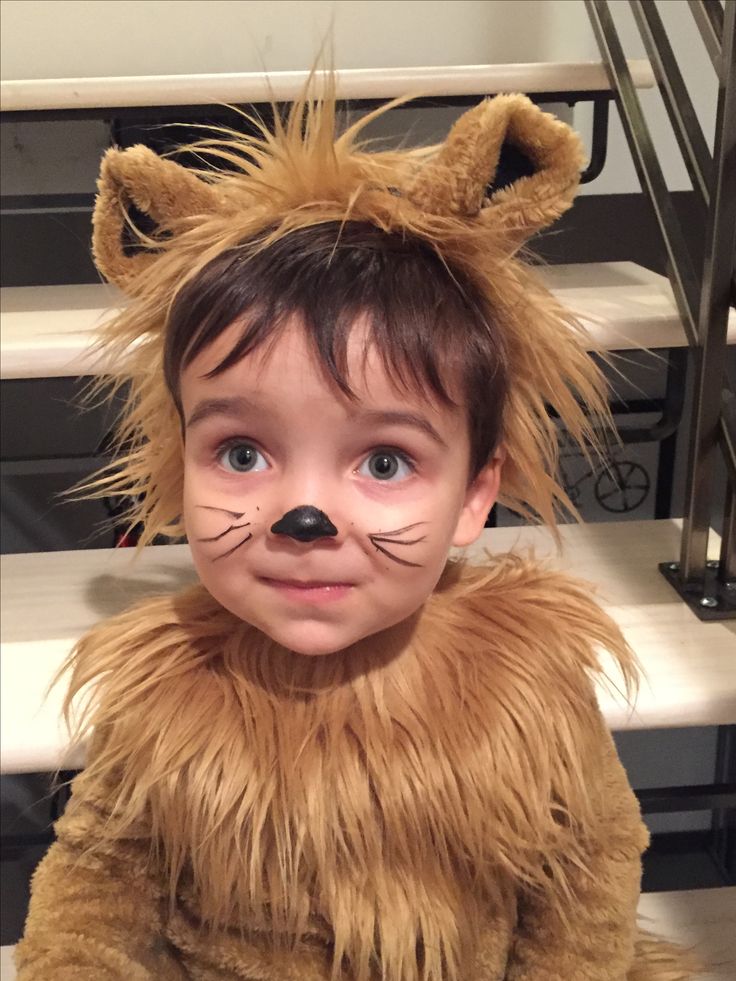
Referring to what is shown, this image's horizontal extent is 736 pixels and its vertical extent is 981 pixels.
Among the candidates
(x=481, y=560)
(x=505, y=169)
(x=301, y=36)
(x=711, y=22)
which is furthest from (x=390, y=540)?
(x=301, y=36)

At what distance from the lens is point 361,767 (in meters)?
0.56

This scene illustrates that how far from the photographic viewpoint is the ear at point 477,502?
583 mm

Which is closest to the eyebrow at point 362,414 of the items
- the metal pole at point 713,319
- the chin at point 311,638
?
the chin at point 311,638

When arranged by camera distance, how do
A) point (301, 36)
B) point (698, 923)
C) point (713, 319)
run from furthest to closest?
point (301, 36)
point (698, 923)
point (713, 319)

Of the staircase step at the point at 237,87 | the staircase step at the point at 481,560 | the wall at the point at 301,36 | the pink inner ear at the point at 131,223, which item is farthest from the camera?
the wall at the point at 301,36

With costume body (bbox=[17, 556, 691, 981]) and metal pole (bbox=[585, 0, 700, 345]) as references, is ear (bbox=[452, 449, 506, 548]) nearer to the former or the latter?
costume body (bbox=[17, 556, 691, 981])

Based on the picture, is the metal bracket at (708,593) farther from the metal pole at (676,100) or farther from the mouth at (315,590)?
the mouth at (315,590)

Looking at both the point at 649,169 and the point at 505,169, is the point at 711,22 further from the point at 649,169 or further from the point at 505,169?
the point at 505,169

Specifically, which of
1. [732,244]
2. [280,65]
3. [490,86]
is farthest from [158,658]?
[280,65]

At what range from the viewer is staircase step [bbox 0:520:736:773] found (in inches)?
28.0

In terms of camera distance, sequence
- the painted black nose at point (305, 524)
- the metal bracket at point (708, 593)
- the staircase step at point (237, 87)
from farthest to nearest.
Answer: the staircase step at point (237, 87)
the metal bracket at point (708, 593)
the painted black nose at point (305, 524)

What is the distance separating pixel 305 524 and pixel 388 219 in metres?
0.19

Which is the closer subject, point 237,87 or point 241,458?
point 241,458

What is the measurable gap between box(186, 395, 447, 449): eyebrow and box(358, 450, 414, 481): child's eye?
0.02 meters
